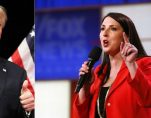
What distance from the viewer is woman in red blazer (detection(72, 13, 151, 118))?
259 centimetres

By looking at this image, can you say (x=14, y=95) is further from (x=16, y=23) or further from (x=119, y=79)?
(x=119, y=79)

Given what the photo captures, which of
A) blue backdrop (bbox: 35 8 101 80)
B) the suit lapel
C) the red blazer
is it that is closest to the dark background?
the suit lapel

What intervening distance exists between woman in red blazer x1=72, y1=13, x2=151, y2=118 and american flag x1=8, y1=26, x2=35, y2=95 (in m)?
0.70

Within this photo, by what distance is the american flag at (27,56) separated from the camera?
3.37 meters

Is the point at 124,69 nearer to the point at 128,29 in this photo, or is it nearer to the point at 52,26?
the point at 128,29

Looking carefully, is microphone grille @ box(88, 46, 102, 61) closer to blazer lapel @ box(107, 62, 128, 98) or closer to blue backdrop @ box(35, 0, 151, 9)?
blazer lapel @ box(107, 62, 128, 98)

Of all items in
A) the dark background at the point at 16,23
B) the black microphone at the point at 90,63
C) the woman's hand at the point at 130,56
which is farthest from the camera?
the dark background at the point at 16,23

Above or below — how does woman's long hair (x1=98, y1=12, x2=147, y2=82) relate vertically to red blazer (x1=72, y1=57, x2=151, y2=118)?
above

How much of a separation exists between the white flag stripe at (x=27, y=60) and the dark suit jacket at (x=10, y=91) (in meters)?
0.09

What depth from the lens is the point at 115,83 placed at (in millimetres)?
2662

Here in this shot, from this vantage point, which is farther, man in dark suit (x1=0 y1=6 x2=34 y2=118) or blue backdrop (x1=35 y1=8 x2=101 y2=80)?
man in dark suit (x1=0 y1=6 x2=34 y2=118)

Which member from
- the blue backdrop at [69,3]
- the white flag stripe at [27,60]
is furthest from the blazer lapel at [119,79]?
the white flag stripe at [27,60]

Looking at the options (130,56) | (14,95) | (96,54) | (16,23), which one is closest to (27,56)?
(16,23)

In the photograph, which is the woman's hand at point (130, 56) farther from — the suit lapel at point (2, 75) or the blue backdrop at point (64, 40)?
the suit lapel at point (2, 75)
